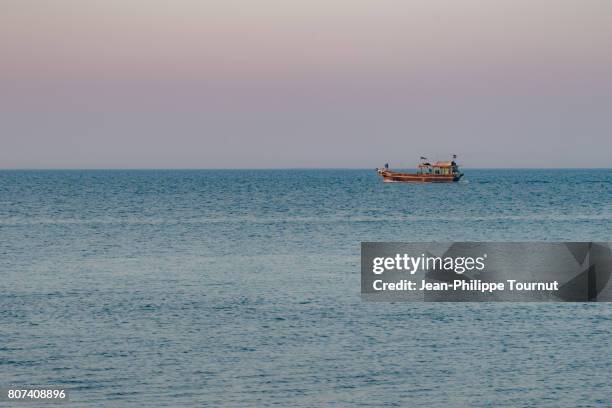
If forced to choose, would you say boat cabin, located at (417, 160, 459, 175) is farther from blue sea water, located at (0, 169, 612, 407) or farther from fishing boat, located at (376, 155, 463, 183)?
blue sea water, located at (0, 169, 612, 407)

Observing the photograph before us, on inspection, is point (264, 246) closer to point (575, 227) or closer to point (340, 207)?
point (575, 227)

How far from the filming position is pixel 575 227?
269 feet

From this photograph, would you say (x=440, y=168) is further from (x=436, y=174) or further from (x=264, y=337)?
(x=264, y=337)
